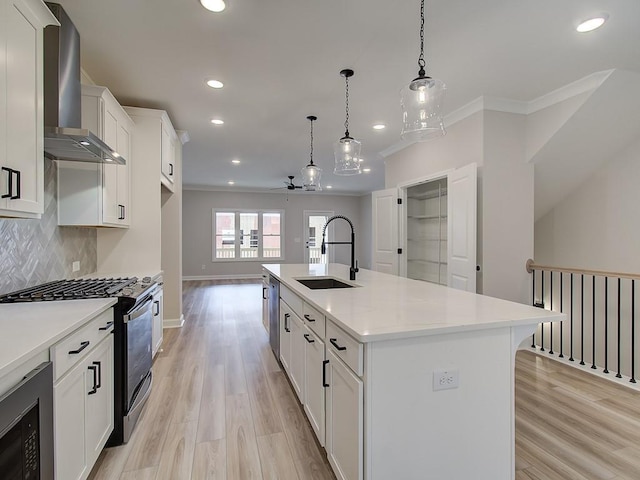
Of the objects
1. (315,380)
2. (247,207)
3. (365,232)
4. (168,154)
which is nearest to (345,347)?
(315,380)

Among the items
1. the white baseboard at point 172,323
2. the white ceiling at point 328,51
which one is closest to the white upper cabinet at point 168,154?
the white ceiling at point 328,51

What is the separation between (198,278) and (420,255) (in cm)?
674

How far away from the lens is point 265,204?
996cm

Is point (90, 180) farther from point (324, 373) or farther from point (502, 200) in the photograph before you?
point (502, 200)

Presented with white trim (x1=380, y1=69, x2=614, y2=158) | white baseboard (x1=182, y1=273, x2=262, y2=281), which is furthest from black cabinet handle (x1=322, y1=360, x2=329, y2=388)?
white baseboard (x1=182, y1=273, x2=262, y2=281)

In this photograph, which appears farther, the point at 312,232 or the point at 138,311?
the point at 312,232

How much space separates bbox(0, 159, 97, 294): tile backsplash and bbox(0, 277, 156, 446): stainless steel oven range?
0.12 meters

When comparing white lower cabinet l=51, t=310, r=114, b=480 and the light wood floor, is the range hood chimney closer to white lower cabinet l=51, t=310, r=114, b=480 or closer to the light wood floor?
white lower cabinet l=51, t=310, r=114, b=480

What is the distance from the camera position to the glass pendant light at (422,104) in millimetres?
1968

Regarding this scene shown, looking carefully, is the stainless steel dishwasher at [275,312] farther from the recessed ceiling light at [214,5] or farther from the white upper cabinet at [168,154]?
the recessed ceiling light at [214,5]

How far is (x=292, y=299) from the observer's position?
97.8 inches

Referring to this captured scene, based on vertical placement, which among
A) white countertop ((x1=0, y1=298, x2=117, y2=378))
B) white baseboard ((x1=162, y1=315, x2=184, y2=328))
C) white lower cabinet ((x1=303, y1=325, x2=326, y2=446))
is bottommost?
white baseboard ((x1=162, y1=315, x2=184, y2=328))

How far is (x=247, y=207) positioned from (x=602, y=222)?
8.21m

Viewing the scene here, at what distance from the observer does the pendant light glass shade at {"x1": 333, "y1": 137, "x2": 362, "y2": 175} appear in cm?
320
